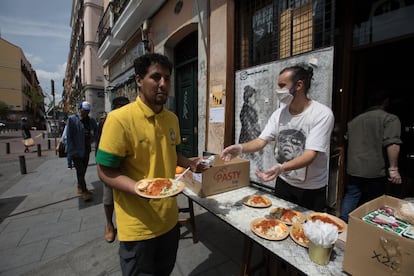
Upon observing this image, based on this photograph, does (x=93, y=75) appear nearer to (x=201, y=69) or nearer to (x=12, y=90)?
(x=201, y=69)

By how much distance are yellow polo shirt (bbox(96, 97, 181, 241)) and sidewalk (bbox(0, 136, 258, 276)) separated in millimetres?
1369

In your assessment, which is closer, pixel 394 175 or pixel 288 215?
pixel 288 215

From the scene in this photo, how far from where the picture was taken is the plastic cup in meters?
1.22

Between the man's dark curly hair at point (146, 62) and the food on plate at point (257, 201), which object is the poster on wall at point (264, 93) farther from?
the man's dark curly hair at point (146, 62)

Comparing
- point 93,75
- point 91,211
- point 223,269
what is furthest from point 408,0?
point 93,75

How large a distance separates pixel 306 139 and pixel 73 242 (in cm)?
350

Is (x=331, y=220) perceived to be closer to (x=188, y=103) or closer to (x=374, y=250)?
(x=374, y=250)

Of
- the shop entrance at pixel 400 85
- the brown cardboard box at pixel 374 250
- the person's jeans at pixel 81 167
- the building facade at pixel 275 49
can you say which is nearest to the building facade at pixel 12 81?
the person's jeans at pixel 81 167

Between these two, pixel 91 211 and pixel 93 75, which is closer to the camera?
pixel 91 211

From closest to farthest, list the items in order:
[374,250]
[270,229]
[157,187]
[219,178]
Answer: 1. [374,250]
2. [157,187]
3. [270,229]
4. [219,178]

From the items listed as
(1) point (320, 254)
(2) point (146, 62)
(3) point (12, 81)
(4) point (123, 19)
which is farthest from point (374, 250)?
(3) point (12, 81)

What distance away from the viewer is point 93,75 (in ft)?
54.7

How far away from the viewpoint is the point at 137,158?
4.73 feet

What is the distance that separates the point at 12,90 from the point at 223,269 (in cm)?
5795
